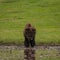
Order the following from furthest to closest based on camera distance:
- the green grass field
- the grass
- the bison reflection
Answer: the green grass field
the grass
the bison reflection

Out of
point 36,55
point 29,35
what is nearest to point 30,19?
point 36,55

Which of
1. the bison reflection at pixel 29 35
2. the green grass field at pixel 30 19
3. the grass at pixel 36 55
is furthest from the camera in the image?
the green grass field at pixel 30 19

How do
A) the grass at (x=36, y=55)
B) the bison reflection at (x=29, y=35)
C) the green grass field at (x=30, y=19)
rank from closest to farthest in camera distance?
the bison reflection at (x=29, y=35), the grass at (x=36, y=55), the green grass field at (x=30, y=19)

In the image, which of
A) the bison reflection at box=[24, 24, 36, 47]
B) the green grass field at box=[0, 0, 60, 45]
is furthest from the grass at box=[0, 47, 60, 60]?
the green grass field at box=[0, 0, 60, 45]

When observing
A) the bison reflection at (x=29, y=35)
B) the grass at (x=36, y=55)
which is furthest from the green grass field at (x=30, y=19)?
the bison reflection at (x=29, y=35)

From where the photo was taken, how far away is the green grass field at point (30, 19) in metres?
26.2

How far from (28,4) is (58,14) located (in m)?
6.37

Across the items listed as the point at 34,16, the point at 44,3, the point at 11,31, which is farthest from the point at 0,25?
the point at 44,3

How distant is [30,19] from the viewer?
3466cm

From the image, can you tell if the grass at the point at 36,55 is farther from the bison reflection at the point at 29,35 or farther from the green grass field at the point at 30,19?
the green grass field at the point at 30,19

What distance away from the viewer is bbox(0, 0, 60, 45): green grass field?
26169 millimetres

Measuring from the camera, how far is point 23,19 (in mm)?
34188

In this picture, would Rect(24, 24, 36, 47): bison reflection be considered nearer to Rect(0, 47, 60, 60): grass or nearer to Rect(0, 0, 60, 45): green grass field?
Rect(0, 47, 60, 60): grass

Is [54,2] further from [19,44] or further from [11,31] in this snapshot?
[19,44]
